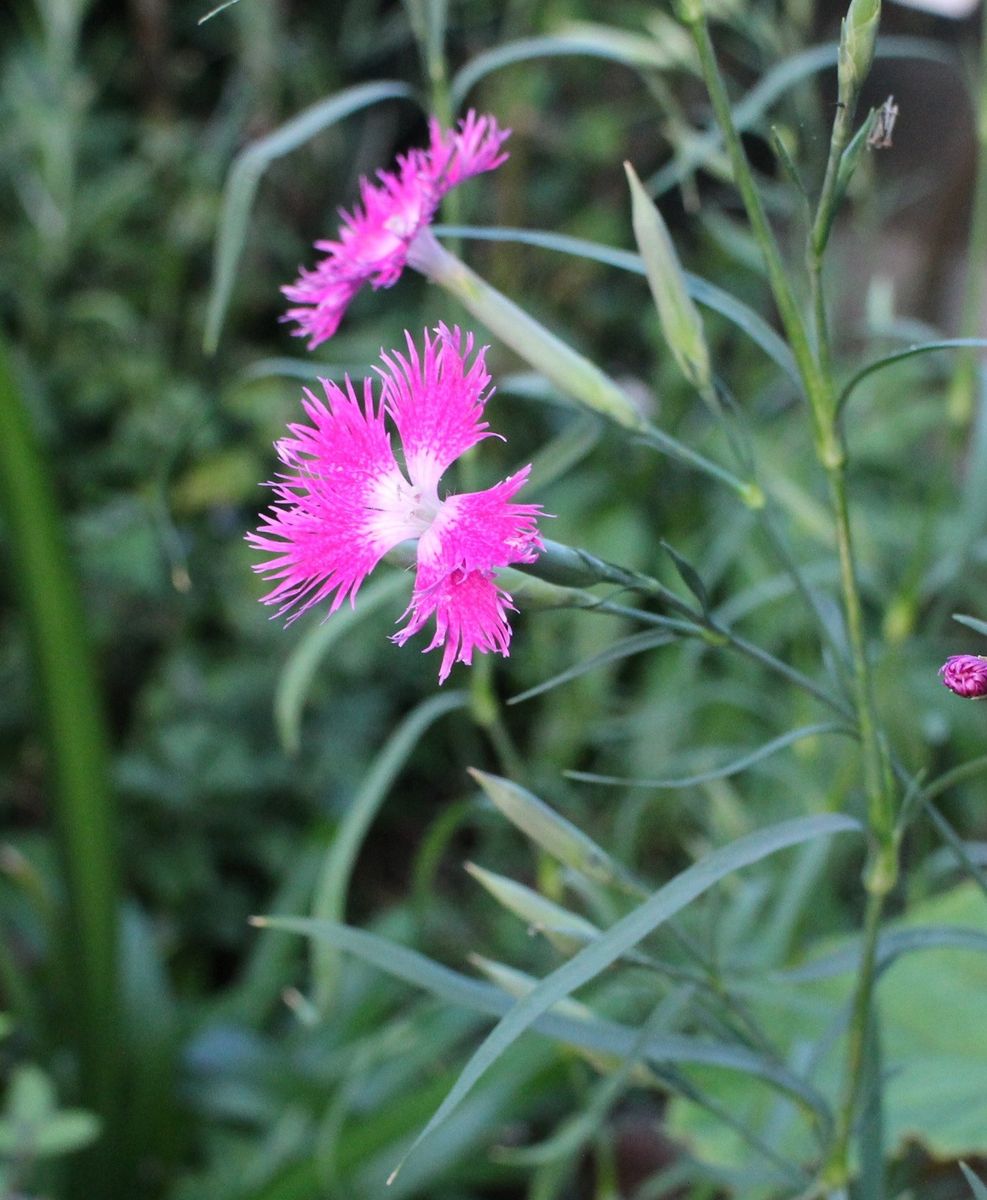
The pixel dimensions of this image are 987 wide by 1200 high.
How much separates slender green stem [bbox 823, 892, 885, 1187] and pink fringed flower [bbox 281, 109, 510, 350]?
0.26m

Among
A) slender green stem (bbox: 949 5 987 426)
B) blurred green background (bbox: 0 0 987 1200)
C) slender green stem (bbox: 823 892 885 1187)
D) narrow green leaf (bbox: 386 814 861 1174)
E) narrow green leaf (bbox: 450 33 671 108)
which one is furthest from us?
blurred green background (bbox: 0 0 987 1200)

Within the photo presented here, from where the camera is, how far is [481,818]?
137 centimetres

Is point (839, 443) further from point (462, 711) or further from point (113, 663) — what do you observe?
point (113, 663)

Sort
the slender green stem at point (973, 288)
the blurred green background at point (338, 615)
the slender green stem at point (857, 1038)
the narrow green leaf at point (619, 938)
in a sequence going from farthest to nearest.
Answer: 1. the blurred green background at point (338, 615)
2. the slender green stem at point (973, 288)
3. the slender green stem at point (857, 1038)
4. the narrow green leaf at point (619, 938)

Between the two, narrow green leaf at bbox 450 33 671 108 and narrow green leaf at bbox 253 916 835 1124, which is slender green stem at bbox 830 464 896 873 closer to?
narrow green leaf at bbox 253 916 835 1124

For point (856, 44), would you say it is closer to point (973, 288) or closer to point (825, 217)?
point (825, 217)

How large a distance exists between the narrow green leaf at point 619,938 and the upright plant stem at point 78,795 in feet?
2.26

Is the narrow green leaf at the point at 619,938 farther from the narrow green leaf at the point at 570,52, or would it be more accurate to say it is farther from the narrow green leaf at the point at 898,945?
the narrow green leaf at the point at 570,52

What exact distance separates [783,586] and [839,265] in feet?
3.97

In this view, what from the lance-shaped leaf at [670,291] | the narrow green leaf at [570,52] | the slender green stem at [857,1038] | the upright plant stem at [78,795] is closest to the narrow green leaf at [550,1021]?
the slender green stem at [857,1038]

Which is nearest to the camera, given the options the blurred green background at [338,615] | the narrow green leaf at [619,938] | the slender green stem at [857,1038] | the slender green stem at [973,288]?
the narrow green leaf at [619,938]

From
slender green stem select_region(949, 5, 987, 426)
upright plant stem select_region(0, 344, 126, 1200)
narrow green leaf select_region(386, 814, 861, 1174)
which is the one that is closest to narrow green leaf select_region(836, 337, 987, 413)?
narrow green leaf select_region(386, 814, 861, 1174)

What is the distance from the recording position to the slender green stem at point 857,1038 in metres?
0.41

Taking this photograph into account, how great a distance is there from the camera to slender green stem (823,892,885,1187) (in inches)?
16.2
